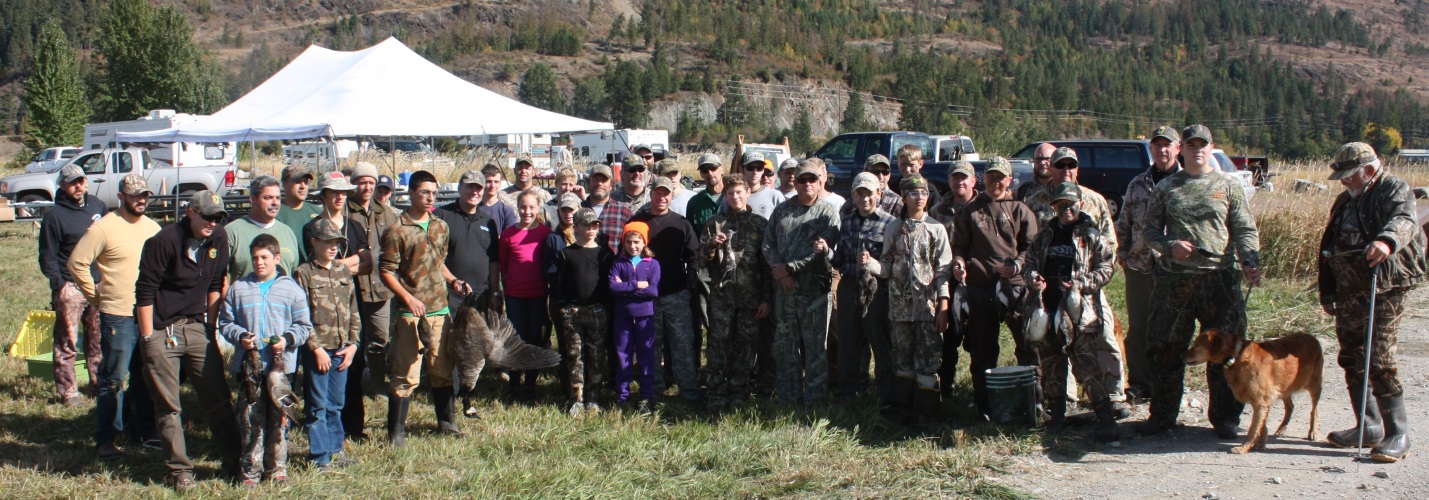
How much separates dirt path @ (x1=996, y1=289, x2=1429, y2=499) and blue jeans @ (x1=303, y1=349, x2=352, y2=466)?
11.1 feet

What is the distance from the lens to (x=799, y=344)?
614cm

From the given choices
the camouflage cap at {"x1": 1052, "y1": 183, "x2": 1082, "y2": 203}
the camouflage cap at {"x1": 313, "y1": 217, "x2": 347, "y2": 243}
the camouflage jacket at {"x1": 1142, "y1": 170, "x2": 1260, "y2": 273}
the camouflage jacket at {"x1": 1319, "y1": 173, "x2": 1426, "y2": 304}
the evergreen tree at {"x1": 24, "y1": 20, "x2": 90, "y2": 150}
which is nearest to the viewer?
the camouflage jacket at {"x1": 1319, "y1": 173, "x2": 1426, "y2": 304}

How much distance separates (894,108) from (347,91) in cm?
7090

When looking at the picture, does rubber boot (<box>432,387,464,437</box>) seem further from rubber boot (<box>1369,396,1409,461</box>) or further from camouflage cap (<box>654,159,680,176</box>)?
rubber boot (<box>1369,396,1409,461</box>)

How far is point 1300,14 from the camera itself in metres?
106

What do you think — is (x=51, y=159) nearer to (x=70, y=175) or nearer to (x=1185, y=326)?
(x=70, y=175)

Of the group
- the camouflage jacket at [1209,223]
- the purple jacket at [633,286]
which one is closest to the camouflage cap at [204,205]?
the purple jacket at [633,286]

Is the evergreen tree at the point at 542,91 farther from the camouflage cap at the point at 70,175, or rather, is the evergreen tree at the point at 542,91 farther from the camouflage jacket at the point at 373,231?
the camouflage jacket at the point at 373,231

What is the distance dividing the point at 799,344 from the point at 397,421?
2408mm

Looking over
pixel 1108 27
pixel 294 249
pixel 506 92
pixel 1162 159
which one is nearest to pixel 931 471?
pixel 1162 159

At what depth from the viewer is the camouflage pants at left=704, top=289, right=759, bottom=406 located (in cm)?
611

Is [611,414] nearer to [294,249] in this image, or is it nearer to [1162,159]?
[294,249]

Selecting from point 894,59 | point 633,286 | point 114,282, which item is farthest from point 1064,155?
point 894,59

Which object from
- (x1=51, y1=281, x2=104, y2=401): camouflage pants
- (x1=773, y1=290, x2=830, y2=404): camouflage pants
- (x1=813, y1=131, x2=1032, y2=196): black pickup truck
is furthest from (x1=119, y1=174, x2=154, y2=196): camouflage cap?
(x1=813, y1=131, x2=1032, y2=196): black pickup truck
